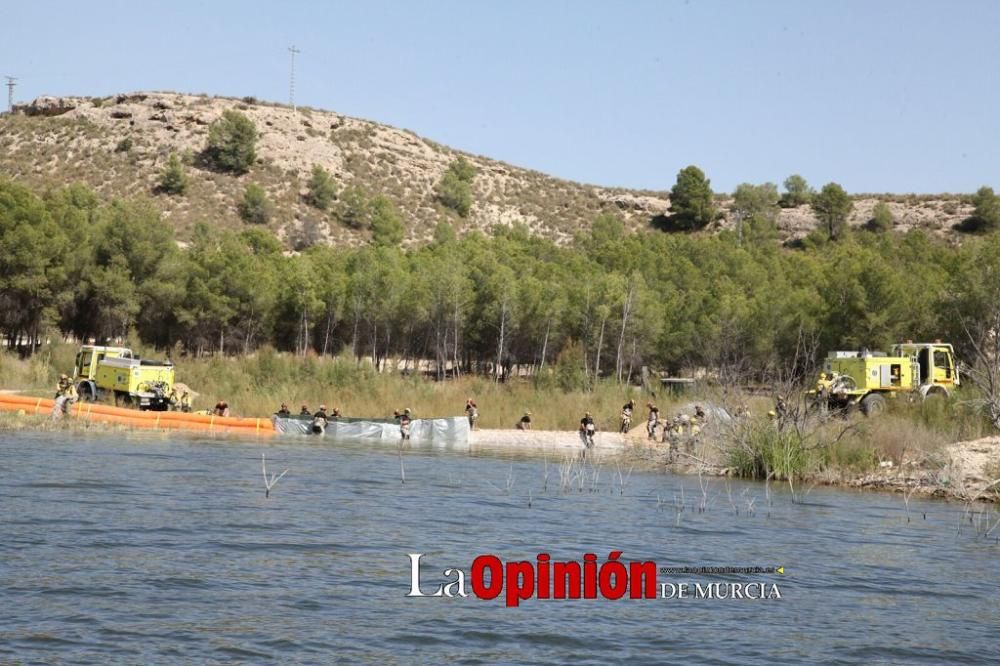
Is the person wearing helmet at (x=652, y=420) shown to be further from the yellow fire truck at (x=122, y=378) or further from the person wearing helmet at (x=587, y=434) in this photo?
the yellow fire truck at (x=122, y=378)

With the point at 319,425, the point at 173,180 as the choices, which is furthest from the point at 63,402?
the point at 173,180

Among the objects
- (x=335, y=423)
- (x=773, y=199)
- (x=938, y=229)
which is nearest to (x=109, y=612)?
(x=335, y=423)

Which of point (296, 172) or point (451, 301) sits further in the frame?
point (296, 172)

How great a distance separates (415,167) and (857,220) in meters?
45.8

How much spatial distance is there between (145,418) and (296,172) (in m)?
80.1

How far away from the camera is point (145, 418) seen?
126 ft

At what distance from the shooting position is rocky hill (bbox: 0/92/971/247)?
351 feet

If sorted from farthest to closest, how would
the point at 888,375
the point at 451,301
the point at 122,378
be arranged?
the point at 451,301, the point at 122,378, the point at 888,375

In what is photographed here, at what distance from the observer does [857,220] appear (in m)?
122

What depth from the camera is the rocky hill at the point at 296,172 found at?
351 ft

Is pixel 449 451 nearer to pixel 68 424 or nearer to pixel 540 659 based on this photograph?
pixel 68 424

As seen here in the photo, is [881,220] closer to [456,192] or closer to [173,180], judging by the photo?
[456,192]

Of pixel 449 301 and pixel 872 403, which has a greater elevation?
pixel 449 301

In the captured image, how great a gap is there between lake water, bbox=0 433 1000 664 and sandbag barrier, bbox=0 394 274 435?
35.3 ft
